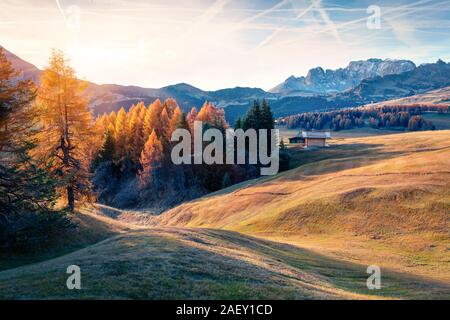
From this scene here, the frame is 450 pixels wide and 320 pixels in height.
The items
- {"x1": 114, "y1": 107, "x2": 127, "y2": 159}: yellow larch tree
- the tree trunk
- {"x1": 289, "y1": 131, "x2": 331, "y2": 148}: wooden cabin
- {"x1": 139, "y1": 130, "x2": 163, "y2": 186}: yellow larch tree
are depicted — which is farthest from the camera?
{"x1": 289, "y1": 131, "x2": 331, "y2": 148}: wooden cabin

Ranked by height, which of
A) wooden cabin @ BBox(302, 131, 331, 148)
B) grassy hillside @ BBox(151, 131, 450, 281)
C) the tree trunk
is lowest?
grassy hillside @ BBox(151, 131, 450, 281)

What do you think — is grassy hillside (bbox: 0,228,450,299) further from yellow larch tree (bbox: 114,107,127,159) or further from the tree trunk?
yellow larch tree (bbox: 114,107,127,159)

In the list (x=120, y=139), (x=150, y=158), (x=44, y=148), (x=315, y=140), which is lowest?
(x=150, y=158)

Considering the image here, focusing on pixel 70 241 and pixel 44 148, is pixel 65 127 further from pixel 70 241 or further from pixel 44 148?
pixel 70 241

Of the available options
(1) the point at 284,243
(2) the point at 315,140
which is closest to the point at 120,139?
(2) the point at 315,140

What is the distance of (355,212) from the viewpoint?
45438 millimetres

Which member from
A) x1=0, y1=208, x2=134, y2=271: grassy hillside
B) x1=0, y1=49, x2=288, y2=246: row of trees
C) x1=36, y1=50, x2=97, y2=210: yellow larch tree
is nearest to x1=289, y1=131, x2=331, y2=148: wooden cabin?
x1=0, y1=49, x2=288, y2=246: row of trees

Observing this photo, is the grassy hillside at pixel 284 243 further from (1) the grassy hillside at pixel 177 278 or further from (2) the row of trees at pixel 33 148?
(2) the row of trees at pixel 33 148

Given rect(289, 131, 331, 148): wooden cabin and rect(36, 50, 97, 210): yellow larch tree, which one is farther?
rect(289, 131, 331, 148): wooden cabin

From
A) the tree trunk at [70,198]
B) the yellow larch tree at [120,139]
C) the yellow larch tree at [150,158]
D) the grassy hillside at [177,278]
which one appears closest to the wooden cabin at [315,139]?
the yellow larch tree at [150,158]

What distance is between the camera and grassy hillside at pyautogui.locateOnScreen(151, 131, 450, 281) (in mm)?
34906

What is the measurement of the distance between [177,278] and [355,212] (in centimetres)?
3556

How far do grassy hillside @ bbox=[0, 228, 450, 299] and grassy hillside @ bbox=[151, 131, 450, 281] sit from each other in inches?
354

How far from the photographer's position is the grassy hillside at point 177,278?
13.9 meters
